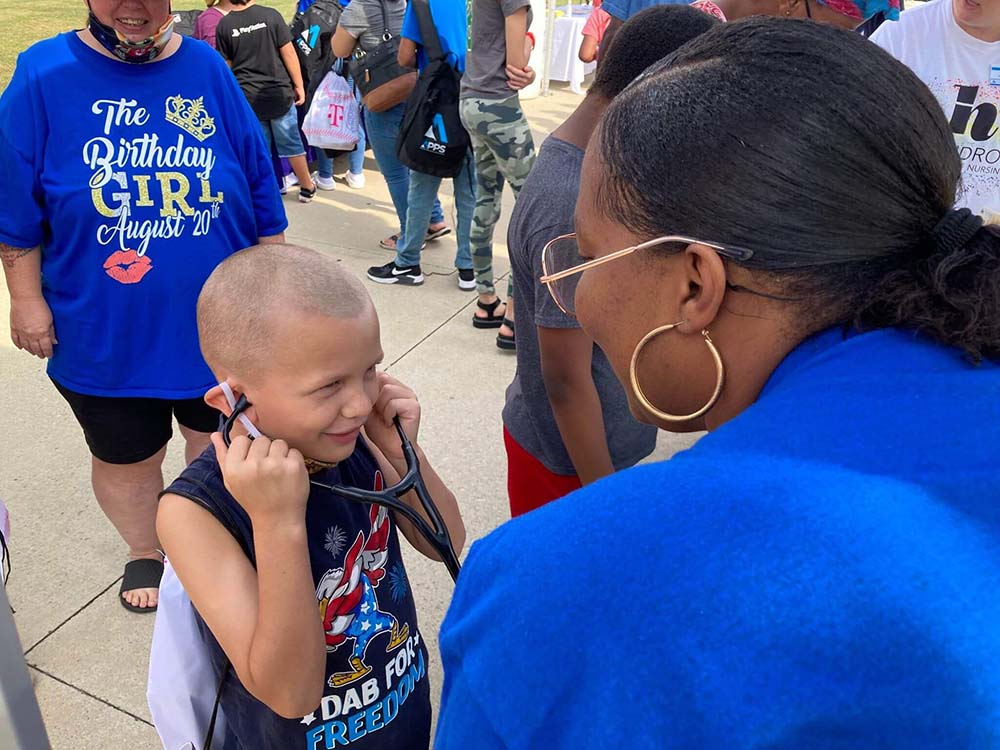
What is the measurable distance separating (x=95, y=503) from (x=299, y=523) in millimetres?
2377

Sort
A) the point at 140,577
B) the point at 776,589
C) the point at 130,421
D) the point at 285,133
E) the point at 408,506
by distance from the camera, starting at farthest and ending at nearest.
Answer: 1. the point at 285,133
2. the point at 140,577
3. the point at 130,421
4. the point at 408,506
5. the point at 776,589

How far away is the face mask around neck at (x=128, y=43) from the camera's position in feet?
7.23

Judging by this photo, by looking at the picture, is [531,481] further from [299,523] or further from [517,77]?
[517,77]

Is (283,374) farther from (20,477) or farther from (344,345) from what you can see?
(20,477)

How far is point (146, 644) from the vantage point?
2.66m

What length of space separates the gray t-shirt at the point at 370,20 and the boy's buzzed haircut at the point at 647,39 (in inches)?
145

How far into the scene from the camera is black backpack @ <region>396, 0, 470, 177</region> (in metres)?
4.58

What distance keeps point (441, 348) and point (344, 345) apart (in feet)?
10.4

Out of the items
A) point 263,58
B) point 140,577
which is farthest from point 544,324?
point 263,58

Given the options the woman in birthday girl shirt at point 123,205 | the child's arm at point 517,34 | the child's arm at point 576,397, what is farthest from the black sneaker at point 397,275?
the child's arm at point 576,397

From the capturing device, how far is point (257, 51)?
590 centimetres

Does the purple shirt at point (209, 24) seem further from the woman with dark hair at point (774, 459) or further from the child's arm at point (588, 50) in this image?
the woman with dark hair at point (774, 459)


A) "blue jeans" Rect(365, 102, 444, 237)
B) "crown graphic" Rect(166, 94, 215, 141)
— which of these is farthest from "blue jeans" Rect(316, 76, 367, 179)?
"crown graphic" Rect(166, 94, 215, 141)

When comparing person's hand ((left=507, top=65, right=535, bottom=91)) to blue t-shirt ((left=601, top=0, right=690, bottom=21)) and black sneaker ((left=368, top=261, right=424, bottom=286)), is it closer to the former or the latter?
blue t-shirt ((left=601, top=0, right=690, bottom=21))
